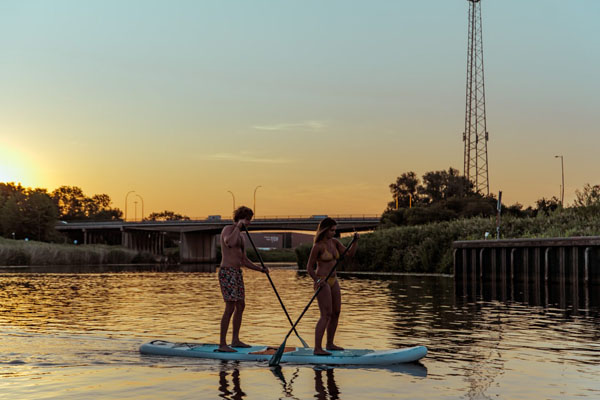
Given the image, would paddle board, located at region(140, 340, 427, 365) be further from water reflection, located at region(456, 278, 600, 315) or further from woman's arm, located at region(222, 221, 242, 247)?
water reflection, located at region(456, 278, 600, 315)

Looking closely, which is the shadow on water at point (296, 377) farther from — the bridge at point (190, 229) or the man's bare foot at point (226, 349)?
the bridge at point (190, 229)

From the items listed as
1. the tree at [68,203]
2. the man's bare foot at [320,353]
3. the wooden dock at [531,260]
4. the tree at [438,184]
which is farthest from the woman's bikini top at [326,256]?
the tree at [68,203]

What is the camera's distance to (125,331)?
18.8m

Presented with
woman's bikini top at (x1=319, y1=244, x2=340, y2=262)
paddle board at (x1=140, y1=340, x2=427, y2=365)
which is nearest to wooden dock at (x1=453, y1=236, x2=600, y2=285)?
paddle board at (x1=140, y1=340, x2=427, y2=365)

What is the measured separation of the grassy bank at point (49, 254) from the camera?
88.1m

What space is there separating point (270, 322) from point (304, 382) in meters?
9.53

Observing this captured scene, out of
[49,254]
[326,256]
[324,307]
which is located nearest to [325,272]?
[326,256]

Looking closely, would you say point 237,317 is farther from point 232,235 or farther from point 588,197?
point 588,197

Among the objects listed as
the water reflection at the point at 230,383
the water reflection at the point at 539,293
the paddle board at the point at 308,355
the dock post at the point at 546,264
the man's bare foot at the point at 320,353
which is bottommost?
the water reflection at the point at 539,293

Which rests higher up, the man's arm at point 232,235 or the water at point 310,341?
the man's arm at point 232,235

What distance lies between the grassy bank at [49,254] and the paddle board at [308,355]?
78866 mm

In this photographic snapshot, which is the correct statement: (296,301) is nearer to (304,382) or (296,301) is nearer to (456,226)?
(304,382)

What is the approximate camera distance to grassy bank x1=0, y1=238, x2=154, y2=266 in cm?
8806

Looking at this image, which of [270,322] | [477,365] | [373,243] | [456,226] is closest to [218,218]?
[373,243]
